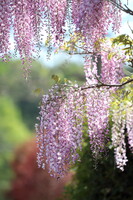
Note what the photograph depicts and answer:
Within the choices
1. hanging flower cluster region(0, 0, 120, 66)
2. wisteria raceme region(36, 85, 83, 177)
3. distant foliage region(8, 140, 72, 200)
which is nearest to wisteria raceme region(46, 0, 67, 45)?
hanging flower cluster region(0, 0, 120, 66)

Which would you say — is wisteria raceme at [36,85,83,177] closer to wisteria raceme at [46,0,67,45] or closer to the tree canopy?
the tree canopy

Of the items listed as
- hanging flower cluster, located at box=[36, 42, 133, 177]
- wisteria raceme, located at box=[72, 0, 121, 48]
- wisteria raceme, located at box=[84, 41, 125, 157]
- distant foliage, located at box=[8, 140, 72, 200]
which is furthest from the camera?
distant foliage, located at box=[8, 140, 72, 200]

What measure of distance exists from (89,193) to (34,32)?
2.47 meters

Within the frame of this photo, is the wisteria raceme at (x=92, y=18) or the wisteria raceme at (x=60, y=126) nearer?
the wisteria raceme at (x=92, y=18)

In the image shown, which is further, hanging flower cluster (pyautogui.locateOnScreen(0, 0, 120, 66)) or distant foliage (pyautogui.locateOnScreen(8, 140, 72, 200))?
distant foliage (pyautogui.locateOnScreen(8, 140, 72, 200))

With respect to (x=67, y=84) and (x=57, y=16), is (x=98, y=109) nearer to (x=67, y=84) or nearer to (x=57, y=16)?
(x=67, y=84)

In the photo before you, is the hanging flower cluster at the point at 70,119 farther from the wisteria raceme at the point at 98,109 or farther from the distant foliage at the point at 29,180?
the distant foliage at the point at 29,180

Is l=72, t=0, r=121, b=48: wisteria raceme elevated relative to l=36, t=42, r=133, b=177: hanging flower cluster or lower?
elevated

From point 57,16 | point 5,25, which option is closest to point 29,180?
point 5,25

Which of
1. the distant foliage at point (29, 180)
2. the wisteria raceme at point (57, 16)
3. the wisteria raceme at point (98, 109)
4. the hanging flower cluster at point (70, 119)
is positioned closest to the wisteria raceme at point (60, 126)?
the hanging flower cluster at point (70, 119)

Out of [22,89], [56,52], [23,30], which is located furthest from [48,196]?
[22,89]

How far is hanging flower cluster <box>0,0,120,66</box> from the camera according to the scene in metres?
3.88

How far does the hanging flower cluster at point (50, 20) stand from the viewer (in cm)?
388

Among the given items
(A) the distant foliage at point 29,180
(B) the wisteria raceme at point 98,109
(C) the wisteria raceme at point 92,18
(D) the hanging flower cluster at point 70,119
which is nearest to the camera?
(C) the wisteria raceme at point 92,18
